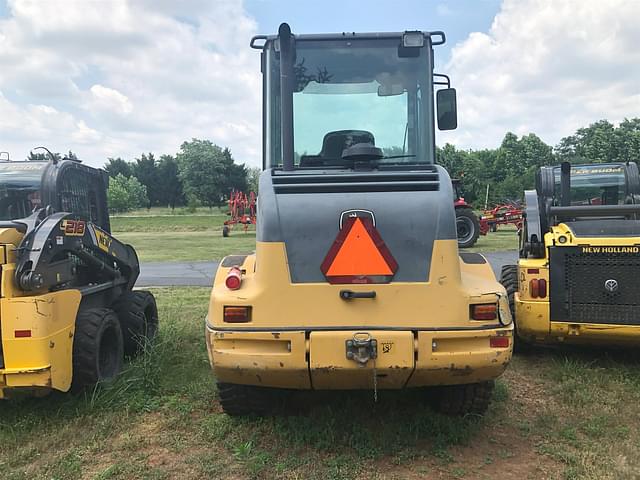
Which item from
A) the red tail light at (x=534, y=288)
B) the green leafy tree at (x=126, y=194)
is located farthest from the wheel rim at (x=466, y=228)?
the green leafy tree at (x=126, y=194)

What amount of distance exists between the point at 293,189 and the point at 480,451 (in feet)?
6.41

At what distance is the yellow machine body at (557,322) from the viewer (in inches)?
192

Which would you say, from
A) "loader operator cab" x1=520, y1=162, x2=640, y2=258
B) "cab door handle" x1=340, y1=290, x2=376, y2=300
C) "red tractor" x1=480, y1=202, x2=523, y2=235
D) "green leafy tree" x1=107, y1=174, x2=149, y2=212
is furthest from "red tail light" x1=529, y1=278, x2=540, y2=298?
"green leafy tree" x1=107, y1=174, x2=149, y2=212

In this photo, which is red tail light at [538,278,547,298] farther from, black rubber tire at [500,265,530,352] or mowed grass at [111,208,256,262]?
mowed grass at [111,208,256,262]

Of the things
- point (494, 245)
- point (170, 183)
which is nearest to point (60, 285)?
point (494, 245)

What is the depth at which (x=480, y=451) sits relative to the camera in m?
3.60

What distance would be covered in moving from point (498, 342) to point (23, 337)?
9.50ft

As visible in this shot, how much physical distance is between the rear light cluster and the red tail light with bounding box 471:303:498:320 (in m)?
2.00

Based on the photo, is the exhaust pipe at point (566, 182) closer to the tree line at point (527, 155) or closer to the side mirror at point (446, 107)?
the side mirror at point (446, 107)

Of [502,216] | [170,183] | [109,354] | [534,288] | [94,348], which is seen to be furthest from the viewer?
[170,183]

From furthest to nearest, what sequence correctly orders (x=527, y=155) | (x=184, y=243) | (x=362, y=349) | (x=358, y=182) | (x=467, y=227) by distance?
(x=527, y=155), (x=184, y=243), (x=467, y=227), (x=358, y=182), (x=362, y=349)

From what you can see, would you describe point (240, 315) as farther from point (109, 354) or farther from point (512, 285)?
point (512, 285)

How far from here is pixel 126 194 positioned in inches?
2194

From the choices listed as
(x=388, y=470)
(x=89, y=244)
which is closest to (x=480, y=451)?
(x=388, y=470)
